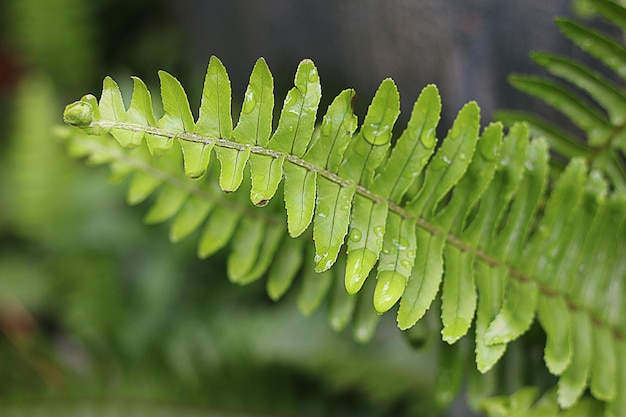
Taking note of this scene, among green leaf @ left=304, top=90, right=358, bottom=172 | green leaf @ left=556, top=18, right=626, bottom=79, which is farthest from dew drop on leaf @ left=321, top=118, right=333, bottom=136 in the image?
green leaf @ left=556, top=18, right=626, bottom=79

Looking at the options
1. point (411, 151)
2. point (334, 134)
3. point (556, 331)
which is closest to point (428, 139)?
point (411, 151)

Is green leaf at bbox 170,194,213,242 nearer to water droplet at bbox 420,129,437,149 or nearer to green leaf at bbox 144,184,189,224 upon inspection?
green leaf at bbox 144,184,189,224

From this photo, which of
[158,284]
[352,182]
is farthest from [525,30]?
[158,284]

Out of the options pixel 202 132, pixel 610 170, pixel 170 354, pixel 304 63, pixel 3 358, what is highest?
pixel 610 170

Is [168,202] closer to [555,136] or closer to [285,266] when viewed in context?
[285,266]

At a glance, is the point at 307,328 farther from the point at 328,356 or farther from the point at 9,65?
the point at 9,65

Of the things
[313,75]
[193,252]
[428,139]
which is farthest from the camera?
[193,252]
